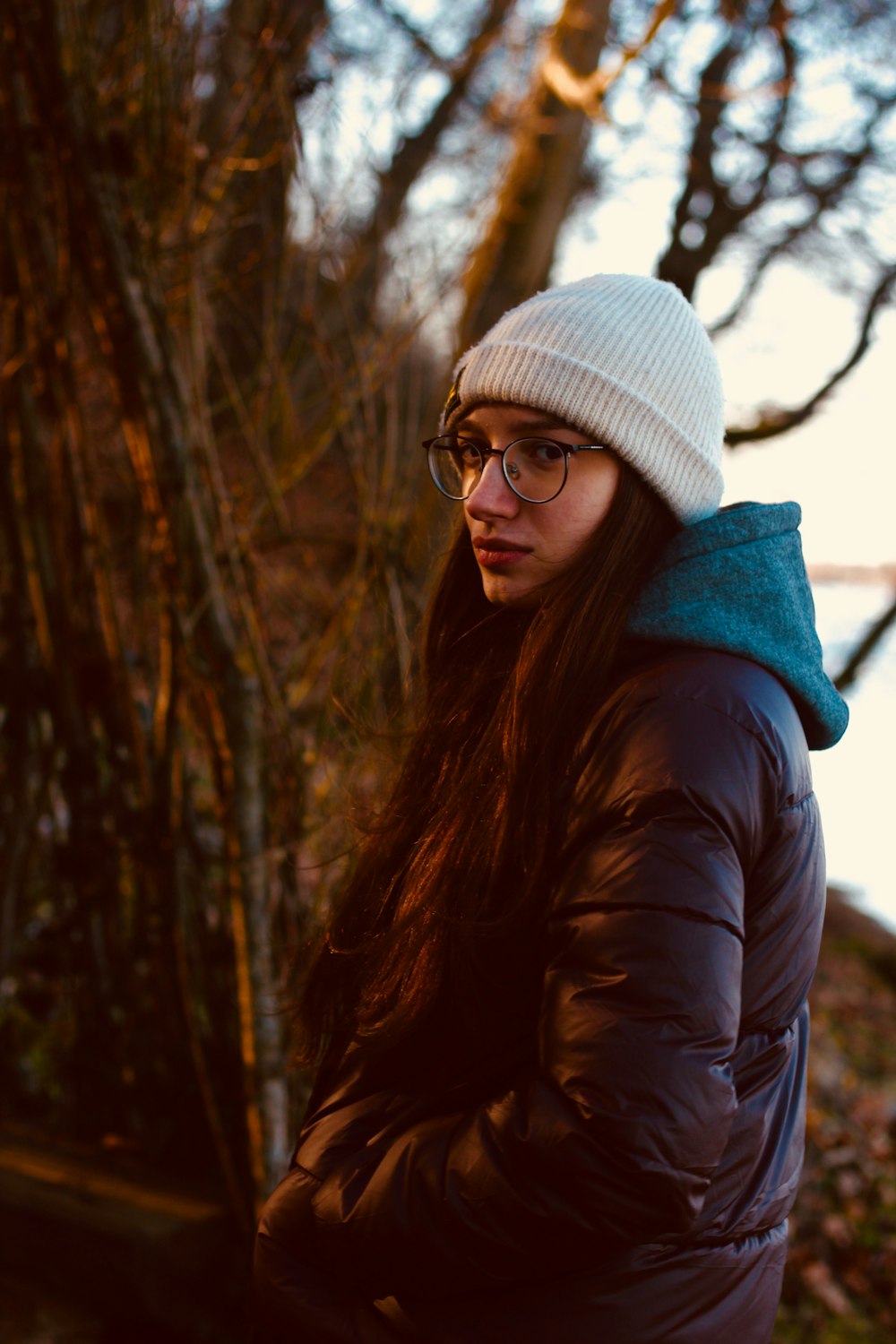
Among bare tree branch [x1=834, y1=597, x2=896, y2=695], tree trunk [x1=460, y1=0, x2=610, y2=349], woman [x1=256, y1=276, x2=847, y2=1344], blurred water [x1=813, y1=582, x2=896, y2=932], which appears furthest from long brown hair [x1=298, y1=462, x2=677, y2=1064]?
blurred water [x1=813, y1=582, x2=896, y2=932]

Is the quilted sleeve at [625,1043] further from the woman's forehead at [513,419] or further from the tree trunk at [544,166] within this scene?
the tree trunk at [544,166]

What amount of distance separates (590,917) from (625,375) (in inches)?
27.4

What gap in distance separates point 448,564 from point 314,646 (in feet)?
4.34

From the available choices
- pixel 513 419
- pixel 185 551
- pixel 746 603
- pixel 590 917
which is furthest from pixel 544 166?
pixel 590 917

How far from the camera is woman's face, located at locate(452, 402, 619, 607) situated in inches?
57.0

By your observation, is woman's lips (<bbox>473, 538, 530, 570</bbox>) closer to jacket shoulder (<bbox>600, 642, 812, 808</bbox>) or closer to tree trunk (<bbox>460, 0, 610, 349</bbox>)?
jacket shoulder (<bbox>600, 642, 812, 808</bbox>)

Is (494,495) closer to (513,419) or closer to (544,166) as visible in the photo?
(513,419)

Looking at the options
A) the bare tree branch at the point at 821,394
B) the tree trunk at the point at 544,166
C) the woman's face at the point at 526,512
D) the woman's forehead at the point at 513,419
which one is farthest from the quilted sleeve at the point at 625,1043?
the bare tree branch at the point at 821,394

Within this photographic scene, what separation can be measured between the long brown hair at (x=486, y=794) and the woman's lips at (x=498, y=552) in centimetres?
6

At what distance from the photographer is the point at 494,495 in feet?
4.85

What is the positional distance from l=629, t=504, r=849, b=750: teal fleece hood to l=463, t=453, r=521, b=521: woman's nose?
0.71 ft

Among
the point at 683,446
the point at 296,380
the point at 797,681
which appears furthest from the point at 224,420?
the point at 797,681

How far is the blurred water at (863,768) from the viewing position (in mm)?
10234

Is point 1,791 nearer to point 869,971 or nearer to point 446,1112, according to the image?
point 446,1112
